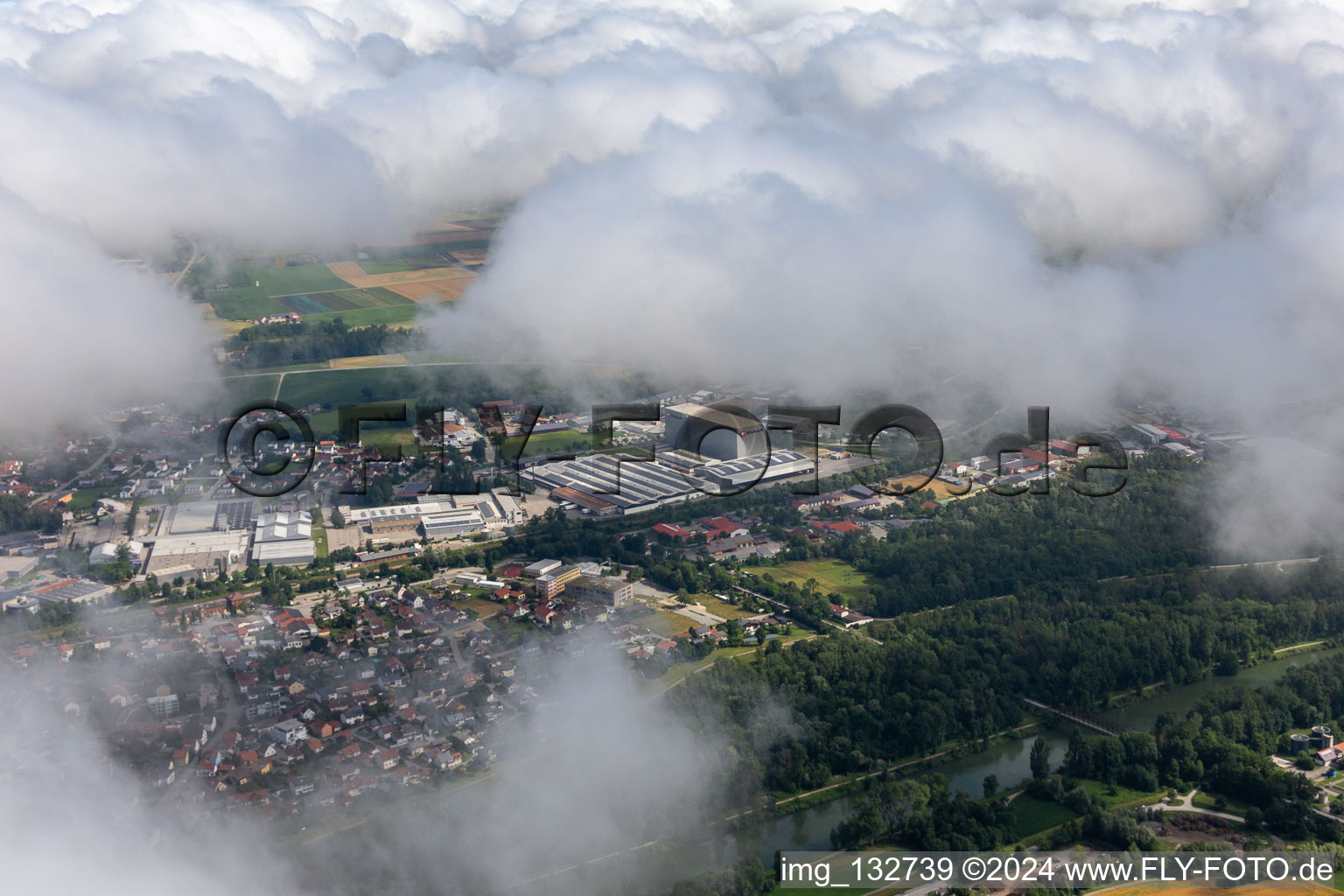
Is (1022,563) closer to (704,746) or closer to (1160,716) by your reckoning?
(1160,716)

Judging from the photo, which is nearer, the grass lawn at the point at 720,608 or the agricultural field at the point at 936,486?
the grass lawn at the point at 720,608

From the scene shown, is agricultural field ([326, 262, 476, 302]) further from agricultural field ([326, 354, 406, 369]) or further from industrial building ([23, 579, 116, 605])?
industrial building ([23, 579, 116, 605])

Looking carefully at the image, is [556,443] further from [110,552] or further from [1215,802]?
[1215,802]

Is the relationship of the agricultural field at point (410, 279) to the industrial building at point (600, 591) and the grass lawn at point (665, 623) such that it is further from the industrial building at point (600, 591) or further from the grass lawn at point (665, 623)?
the grass lawn at point (665, 623)

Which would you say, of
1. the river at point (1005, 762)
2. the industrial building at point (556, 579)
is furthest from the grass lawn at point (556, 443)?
the river at point (1005, 762)

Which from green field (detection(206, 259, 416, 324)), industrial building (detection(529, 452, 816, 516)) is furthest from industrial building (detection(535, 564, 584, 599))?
green field (detection(206, 259, 416, 324))

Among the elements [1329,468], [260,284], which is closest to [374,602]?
[260,284]

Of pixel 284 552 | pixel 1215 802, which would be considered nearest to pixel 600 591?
pixel 284 552
